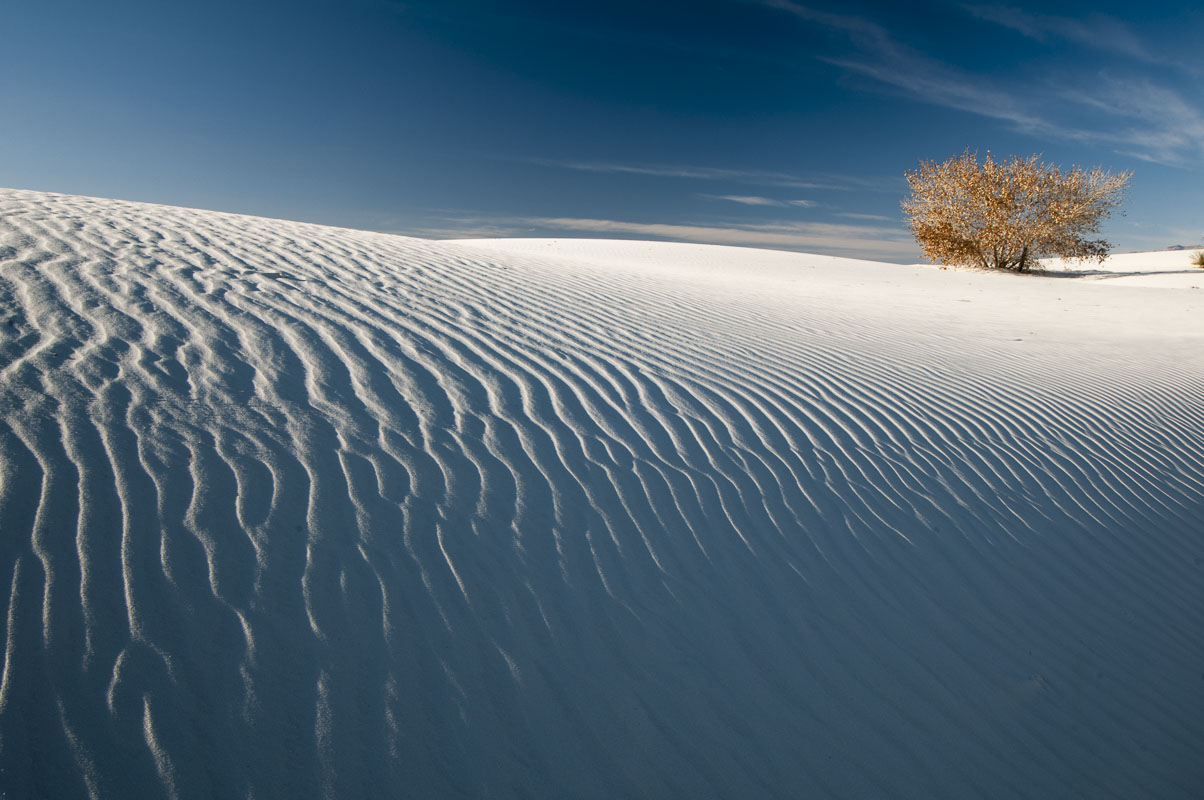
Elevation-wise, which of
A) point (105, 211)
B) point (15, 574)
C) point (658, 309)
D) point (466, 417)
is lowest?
point (15, 574)

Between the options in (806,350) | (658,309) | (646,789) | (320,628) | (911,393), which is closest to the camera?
(646,789)

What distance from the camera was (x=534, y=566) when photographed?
9.09 feet

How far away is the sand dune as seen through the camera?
2.05m

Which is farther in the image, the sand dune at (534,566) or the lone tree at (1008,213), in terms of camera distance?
the lone tree at (1008,213)

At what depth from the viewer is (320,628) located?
90.0 inches

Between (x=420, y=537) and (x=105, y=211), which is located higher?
(x=105, y=211)

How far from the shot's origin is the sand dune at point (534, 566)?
6.72ft

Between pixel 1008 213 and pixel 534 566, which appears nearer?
pixel 534 566

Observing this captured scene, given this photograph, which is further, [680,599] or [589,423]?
[589,423]

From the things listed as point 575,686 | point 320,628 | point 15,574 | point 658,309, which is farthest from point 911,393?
point 15,574

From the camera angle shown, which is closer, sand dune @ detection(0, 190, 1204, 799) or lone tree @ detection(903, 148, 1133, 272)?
sand dune @ detection(0, 190, 1204, 799)

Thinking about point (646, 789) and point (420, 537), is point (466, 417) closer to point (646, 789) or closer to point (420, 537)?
point (420, 537)

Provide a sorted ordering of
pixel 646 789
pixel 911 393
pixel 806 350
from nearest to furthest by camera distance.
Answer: pixel 646 789 → pixel 911 393 → pixel 806 350

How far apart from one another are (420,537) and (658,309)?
524 cm
